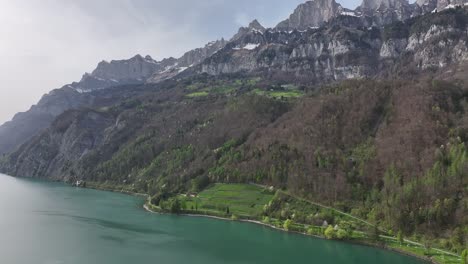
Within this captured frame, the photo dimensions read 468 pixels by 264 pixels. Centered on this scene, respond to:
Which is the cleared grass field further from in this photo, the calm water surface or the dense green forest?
the calm water surface

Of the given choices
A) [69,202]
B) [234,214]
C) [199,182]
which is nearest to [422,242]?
[234,214]

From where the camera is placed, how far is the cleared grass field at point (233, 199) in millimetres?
114250

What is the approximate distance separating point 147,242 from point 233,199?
124 ft

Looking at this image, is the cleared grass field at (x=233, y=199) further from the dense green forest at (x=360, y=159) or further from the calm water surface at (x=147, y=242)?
the calm water surface at (x=147, y=242)

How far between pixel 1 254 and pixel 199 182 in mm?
71463

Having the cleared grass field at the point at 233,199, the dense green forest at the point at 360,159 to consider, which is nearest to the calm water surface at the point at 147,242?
the cleared grass field at the point at 233,199

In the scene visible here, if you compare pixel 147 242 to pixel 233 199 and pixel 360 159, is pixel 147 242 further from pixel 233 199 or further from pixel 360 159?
pixel 360 159

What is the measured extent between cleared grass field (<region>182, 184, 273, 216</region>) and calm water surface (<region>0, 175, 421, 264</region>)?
7.13 meters

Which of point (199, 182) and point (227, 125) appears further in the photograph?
point (227, 125)

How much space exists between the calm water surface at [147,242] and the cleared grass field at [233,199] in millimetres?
7128

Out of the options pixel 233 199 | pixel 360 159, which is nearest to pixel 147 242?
pixel 233 199

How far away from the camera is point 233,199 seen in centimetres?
12238

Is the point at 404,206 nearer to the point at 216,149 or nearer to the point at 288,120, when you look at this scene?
the point at 288,120

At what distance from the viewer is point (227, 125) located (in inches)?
7667
